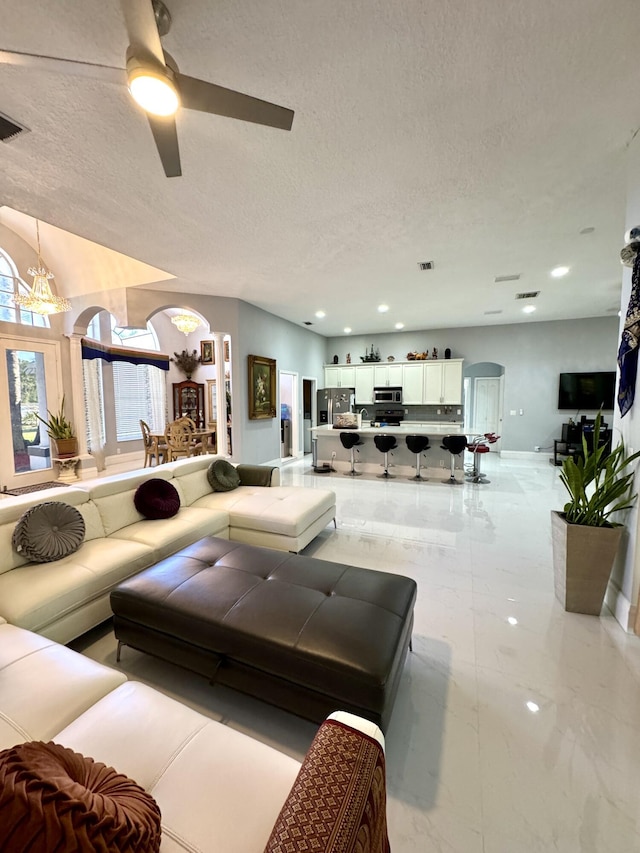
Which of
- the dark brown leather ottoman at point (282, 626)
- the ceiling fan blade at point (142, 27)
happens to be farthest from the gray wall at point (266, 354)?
the ceiling fan blade at point (142, 27)

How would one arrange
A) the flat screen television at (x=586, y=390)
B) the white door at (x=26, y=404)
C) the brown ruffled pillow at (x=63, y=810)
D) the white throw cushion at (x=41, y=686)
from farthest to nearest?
the flat screen television at (x=586, y=390)
the white door at (x=26, y=404)
the white throw cushion at (x=41, y=686)
the brown ruffled pillow at (x=63, y=810)

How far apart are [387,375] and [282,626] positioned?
7.75 meters

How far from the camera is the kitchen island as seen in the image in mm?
6273

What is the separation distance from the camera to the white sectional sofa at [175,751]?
824 mm

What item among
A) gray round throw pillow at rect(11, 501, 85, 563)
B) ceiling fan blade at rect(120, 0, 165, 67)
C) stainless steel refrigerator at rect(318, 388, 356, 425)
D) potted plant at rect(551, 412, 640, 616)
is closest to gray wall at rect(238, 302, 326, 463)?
stainless steel refrigerator at rect(318, 388, 356, 425)

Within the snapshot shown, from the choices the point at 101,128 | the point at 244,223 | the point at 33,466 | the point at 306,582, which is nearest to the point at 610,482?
the point at 306,582

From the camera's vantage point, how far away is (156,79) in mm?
1345

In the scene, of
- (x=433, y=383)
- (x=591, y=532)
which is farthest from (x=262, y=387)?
(x=591, y=532)

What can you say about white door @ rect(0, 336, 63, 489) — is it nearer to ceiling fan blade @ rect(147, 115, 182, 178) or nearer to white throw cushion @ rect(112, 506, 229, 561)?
→ white throw cushion @ rect(112, 506, 229, 561)

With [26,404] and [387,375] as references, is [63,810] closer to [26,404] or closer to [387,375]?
[26,404]

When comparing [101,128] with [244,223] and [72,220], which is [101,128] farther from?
[72,220]

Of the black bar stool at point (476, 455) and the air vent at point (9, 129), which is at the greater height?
the air vent at point (9, 129)

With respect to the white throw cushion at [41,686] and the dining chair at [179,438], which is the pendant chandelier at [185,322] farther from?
the white throw cushion at [41,686]

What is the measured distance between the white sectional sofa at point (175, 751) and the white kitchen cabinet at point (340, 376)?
8281 millimetres
